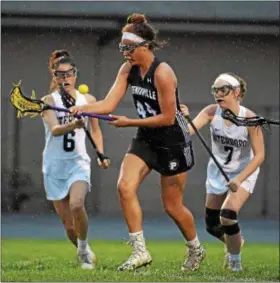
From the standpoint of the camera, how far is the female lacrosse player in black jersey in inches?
335

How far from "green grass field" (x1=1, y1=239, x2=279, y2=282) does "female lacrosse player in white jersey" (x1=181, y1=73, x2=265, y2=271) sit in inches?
12.0

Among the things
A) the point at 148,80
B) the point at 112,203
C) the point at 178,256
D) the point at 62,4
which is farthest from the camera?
the point at 112,203

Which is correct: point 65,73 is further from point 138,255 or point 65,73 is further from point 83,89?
point 138,255

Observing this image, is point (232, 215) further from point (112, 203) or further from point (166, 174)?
point (112, 203)

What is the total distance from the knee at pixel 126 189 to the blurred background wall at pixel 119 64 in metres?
10.4

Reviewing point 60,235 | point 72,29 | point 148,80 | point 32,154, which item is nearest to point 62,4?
point 72,29

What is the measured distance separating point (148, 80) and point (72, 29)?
10941mm

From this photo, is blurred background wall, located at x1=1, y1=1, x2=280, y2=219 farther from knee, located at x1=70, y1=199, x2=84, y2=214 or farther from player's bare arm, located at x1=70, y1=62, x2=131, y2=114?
player's bare arm, located at x1=70, y1=62, x2=131, y2=114

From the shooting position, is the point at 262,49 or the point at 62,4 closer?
the point at 62,4

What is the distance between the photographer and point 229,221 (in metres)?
9.48

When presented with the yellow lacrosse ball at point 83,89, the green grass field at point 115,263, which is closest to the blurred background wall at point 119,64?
the green grass field at point 115,263

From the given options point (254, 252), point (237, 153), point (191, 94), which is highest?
point (191, 94)

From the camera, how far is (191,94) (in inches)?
808

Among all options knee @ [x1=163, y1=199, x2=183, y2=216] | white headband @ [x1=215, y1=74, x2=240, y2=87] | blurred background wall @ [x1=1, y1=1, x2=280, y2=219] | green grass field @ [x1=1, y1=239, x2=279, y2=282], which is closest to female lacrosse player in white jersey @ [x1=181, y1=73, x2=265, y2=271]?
white headband @ [x1=215, y1=74, x2=240, y2=87]
